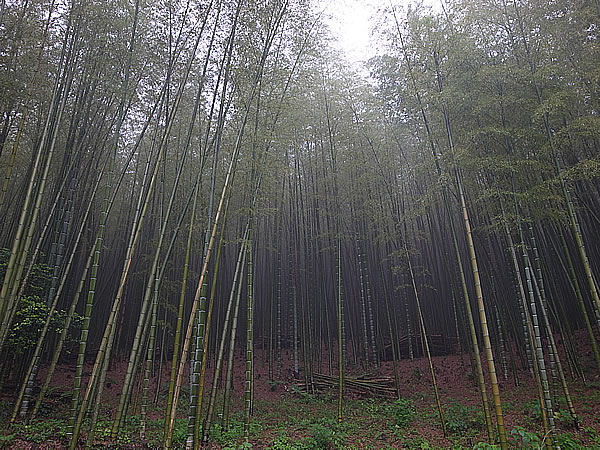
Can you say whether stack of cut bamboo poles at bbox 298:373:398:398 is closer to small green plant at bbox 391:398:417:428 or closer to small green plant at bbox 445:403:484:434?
small green plant at bbox 391:398:417:428

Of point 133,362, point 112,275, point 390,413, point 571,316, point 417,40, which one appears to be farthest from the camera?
point 112,275

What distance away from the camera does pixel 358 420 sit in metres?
5.50

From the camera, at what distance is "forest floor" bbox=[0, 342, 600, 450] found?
3.82 m

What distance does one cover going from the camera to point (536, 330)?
3598mm

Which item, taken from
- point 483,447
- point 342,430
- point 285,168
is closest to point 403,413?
point 342,430

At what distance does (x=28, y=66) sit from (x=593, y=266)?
28.3 ft

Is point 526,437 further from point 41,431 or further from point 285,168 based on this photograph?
point 41,431

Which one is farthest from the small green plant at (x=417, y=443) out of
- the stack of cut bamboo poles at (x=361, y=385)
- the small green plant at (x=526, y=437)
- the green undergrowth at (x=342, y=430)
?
the stack of cut bamboo poles at (x=361, y=385)

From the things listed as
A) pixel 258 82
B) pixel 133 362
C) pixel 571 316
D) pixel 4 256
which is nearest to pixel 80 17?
pixel 258 82

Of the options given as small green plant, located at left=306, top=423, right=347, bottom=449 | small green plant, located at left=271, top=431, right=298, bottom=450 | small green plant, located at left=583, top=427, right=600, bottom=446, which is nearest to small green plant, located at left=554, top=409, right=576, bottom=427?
small green plant, located at left=583, top=427, right=600, bottom=446

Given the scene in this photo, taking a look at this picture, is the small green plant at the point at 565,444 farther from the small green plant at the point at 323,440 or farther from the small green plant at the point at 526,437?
the small green plant at the point at 323,440

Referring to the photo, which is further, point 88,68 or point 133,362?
point 88,68

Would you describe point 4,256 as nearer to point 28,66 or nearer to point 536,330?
point 28,66

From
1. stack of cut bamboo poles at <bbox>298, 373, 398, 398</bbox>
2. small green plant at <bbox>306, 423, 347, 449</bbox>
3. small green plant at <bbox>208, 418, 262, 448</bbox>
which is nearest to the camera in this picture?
small green plant at <bbox>208, 418, 262, 448</bbox>
